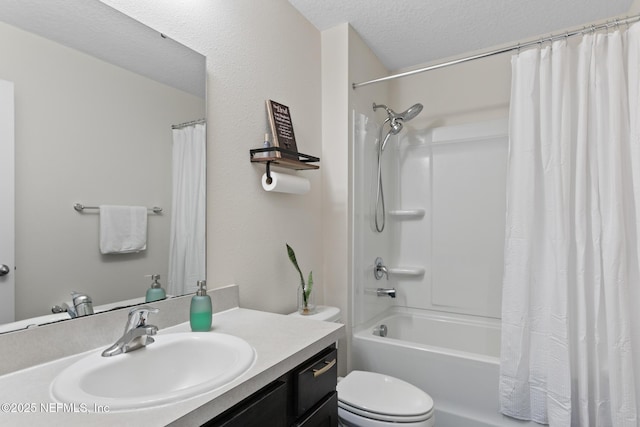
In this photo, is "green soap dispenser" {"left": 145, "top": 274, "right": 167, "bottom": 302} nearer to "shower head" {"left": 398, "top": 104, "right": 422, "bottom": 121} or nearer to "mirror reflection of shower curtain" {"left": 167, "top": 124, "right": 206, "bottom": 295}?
"mirror reflection of shower curtain" {"left": 167, "top": 124, "right": 206, "bottom": 295}

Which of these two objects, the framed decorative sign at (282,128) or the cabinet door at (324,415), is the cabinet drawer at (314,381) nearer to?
the cabinet door at (324,415)

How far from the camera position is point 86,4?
1.09m

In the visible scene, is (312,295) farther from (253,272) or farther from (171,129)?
(171,129)

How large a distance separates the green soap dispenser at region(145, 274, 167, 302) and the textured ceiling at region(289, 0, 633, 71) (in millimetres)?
1651

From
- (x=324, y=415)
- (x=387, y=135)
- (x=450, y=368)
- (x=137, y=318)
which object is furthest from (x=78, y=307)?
(x=387, y=135)

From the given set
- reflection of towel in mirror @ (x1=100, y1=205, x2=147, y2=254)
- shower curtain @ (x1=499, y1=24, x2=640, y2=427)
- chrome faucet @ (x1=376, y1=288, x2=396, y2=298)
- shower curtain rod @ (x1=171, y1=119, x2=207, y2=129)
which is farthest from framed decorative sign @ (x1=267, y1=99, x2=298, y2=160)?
chrome faucet @ (x1=376, y1=288, x2=396, y2=298)

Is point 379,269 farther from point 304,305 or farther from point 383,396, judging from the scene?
point 383,396

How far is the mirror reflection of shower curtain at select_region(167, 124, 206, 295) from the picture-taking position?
1311 mm

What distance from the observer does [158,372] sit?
1.00 metres

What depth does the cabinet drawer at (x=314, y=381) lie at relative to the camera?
3.29 ft

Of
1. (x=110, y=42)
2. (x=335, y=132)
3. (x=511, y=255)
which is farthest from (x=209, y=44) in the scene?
(x=511, y=255)

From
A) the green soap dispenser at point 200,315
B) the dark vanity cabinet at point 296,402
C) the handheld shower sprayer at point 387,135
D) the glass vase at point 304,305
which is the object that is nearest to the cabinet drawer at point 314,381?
the dark vanity cabinet at point 296,402

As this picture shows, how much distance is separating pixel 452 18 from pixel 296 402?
224 centimetres

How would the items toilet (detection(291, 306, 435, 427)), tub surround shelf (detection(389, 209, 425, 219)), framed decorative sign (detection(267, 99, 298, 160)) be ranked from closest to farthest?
toilet (detection(291, 306, 435, 427)) < framed decorative sign (detection(267, 99, 298, 160)) < tub surround shelf (detection(389, 209, 425, 219))
